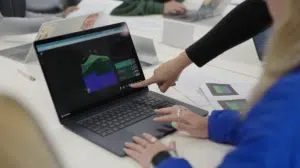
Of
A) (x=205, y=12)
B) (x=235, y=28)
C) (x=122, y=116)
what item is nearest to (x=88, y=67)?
(x=122, y=116)

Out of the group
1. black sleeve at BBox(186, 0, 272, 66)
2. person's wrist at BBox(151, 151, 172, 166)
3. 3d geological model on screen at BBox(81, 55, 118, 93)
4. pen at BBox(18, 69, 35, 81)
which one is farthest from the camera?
pen at BBox(18, 69, 35, 81)

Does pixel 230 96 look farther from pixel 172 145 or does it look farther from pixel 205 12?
pixel 205 12

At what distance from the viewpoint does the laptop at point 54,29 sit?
4.96 ft

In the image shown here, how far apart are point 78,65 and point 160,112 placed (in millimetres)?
270

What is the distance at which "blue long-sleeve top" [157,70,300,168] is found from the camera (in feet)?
2.04

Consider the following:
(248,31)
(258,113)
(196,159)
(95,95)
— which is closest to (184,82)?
(248,31)

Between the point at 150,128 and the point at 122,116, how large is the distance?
101 mm

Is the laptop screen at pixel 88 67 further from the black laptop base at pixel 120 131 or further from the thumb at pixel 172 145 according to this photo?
the thumb at pixel 172 145

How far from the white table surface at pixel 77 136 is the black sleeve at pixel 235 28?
0.17m

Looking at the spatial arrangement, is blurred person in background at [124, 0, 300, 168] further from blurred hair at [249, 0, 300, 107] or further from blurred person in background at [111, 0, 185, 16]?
blurred person in background at [111, 0, 185, 16]

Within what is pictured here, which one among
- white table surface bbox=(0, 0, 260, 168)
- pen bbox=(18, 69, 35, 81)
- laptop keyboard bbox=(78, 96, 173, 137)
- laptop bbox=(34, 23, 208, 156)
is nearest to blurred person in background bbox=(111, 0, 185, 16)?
white table surface bbox=(0, 0, 260, 168)

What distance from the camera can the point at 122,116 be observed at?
1.16 m

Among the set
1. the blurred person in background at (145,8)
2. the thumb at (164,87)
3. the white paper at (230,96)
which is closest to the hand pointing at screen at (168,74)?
the thumb at (164,87)

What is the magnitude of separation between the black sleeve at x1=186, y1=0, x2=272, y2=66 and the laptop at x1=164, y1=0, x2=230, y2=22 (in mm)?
895
